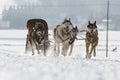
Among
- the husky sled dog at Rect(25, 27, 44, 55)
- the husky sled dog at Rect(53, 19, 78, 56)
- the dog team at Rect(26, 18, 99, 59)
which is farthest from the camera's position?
the husky sled dog at Rect(25, 27, 44, 55)

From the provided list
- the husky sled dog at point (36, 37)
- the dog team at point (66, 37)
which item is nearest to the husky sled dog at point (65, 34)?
the dog team at point (66, 37)

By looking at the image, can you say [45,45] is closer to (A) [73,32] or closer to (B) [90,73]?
(A) [73,32]

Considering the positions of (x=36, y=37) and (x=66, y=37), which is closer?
(x=66, y=37)

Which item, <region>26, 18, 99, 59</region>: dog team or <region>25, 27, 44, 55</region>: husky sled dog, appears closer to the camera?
<region>26, 18, 99, 59</region>: dog team

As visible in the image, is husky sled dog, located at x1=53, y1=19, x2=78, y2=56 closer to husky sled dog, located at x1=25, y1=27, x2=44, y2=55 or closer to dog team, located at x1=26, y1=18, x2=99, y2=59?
dog team, located at x1=26, y1=18, x2=99, y2=59

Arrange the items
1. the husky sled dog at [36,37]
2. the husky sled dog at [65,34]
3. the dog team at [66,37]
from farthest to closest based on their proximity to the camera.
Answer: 1. the husky sled dog at [36,37]
2. the husky sled dog at [65,34]
3. the dog team at [66,37]

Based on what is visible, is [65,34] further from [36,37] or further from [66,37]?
[36,37]

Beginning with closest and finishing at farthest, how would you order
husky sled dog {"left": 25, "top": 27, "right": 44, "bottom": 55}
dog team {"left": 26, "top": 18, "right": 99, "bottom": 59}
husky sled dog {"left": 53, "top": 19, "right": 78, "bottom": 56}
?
1. dog team {"left": 26, "top": 18, "right": 99, "bottom": 59}
2. husky sled dog {"left": 53, "top": 19, "right": 78, "bottom": 56}
3. husky sled dog {"left": 25, "top": 27, "right": 44, "bottom": 55}

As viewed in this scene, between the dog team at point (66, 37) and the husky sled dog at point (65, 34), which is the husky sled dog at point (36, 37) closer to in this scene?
the dog team at point (66, 37)

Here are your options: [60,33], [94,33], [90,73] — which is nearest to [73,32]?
[60,33]

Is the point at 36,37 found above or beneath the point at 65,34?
beneath

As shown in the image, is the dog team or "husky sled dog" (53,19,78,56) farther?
"husky sled dog" (53,19,78,56)

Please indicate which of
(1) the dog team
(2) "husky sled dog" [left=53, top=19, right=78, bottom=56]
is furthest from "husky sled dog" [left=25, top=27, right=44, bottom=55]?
(2) "husky sled dog" [left=53, top=19, right=78, bottom=56]

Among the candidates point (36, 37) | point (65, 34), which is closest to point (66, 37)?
point (65, 34)
